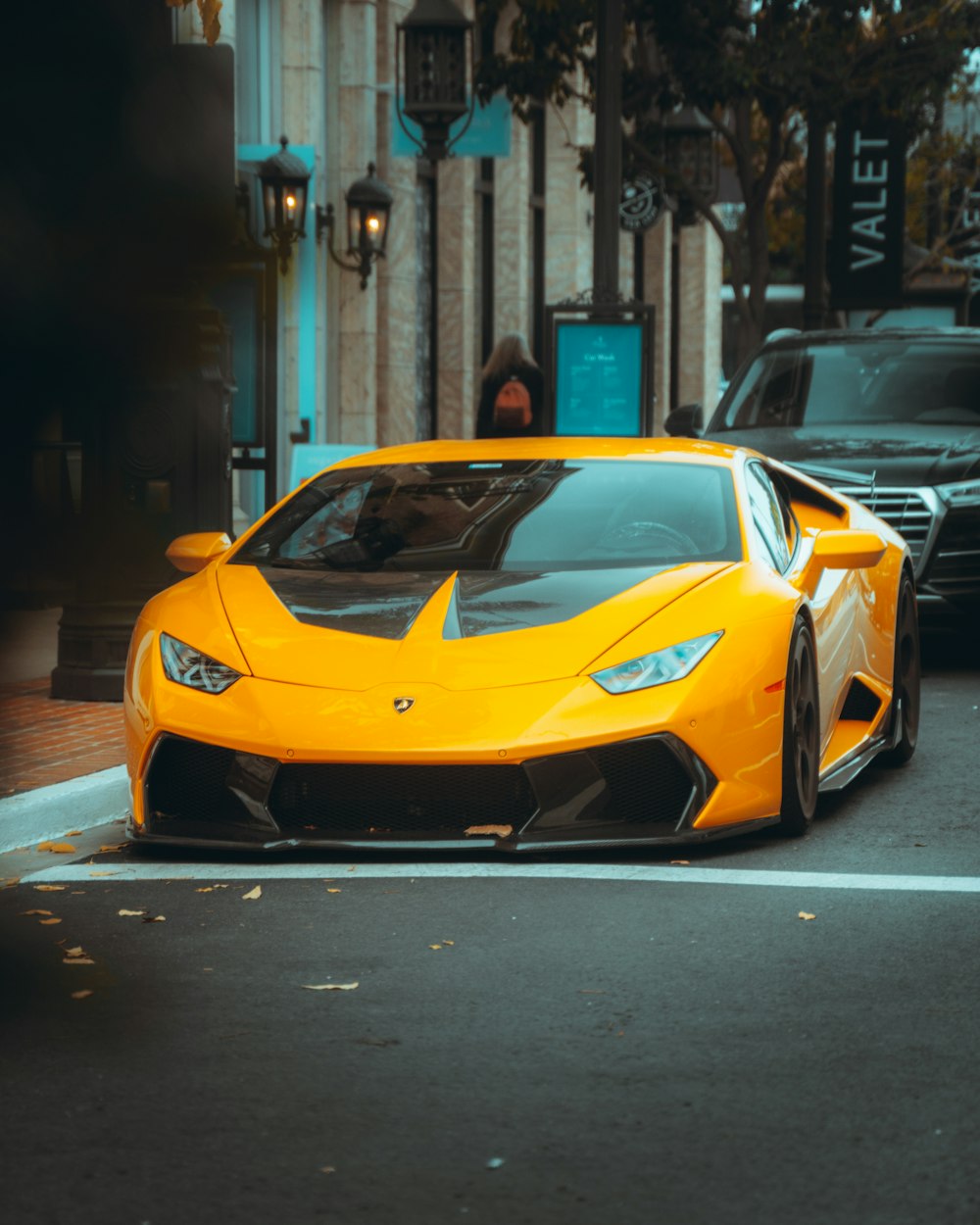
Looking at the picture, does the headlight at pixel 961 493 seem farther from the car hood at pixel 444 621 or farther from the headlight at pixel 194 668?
the headlight at pixel 194 668

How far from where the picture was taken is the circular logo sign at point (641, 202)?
22375 mm

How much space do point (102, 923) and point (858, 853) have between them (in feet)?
7.17

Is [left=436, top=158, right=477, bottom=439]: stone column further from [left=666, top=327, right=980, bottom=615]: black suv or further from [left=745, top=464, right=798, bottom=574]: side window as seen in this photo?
[left=745, top=464, right=798, bottom=574]: side window

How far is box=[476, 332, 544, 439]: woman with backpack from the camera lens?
12.9 meters

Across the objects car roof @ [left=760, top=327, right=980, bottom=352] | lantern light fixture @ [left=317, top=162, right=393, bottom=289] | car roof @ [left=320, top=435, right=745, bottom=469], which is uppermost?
lantern light fixture @ [left=317, top=162, right=393, bottom=289]

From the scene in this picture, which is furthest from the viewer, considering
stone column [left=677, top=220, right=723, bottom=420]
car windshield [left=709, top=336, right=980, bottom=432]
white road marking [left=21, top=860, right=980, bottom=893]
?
stone column [left=677, top=220, right=723, bottom=420]

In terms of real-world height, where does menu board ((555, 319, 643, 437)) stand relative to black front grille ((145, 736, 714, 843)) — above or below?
above

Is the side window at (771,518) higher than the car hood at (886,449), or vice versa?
the side window at (771,518)

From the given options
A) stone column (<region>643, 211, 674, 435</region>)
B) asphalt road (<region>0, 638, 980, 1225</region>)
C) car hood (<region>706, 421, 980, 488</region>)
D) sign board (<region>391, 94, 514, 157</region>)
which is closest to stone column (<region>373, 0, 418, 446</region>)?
sign board (<region>391, 94, 514, 157</region>)

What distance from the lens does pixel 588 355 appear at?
1505cm

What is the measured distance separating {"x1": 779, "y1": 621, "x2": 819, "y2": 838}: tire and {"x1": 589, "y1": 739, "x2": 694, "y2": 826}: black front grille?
43 centimetres

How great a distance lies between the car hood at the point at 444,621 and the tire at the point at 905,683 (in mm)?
1599

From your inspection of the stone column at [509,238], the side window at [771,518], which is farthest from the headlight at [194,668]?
the stone column at [509,238]

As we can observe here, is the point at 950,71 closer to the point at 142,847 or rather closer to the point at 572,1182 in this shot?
the point at 142,847
